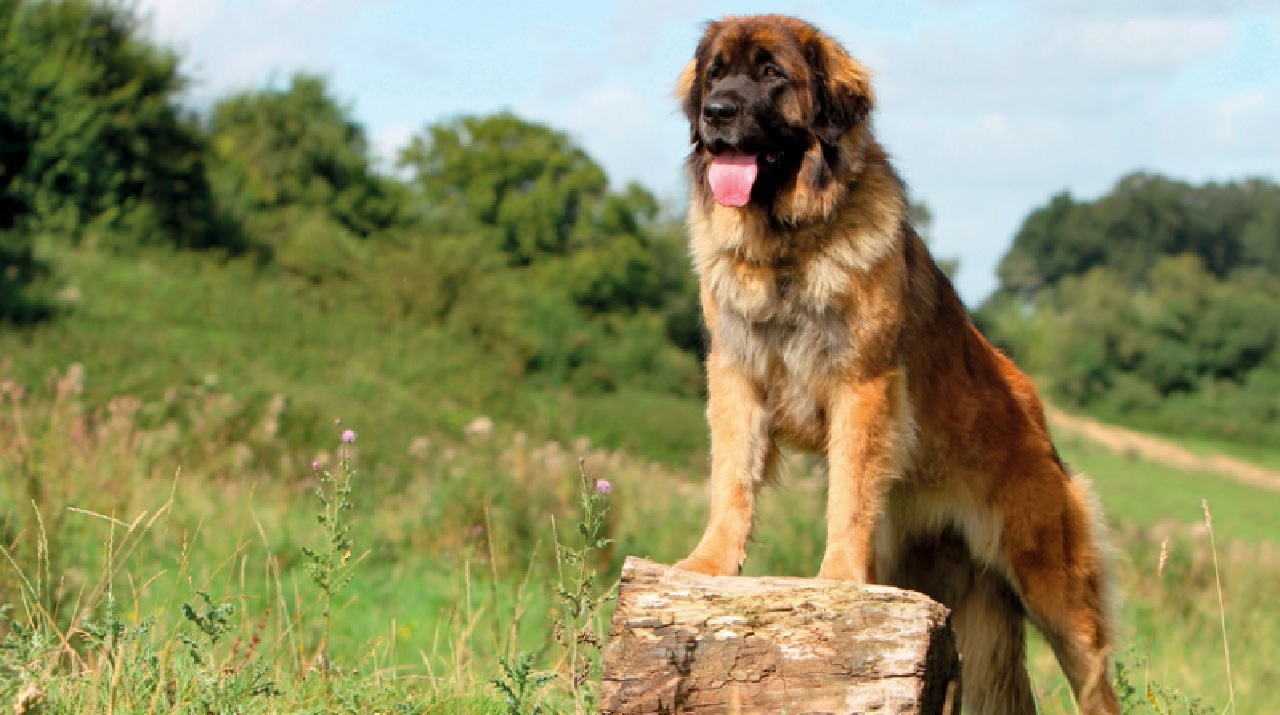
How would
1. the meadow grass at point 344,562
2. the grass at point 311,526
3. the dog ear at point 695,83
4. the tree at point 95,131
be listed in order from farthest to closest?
the tree at point 95,131
the dog ear at point 695,83
the grass at point 311,526
the meadow grass at point 344,562

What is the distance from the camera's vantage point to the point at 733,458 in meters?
4.16

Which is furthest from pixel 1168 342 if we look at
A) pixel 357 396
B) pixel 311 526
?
pixel 311 526

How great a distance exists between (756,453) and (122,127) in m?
30.2

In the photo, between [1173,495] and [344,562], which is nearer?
[344,562]

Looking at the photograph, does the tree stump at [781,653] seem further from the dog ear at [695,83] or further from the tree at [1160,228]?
the tree at [1160,228]

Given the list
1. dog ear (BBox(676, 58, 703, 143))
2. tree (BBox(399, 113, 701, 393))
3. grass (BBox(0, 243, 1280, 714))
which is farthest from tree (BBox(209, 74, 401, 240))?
dog ear (BBox(676, 58, 703, 143))

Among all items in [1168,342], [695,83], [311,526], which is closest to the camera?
[695,83]

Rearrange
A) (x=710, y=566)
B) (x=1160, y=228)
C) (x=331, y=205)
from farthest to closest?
1. (x=1160, y=228)
2. (x=331, y=205)
3. (x=710, y=566)

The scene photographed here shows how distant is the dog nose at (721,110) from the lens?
4.03m

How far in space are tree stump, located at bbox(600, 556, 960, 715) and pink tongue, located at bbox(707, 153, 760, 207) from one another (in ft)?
4.69

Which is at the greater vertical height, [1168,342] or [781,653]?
[1168,342]

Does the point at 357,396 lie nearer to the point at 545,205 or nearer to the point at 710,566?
the point at 710,566

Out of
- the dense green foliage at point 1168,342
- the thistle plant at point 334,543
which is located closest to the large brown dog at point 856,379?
the thistle plant at point 334,543

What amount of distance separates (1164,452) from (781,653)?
2137 inches
